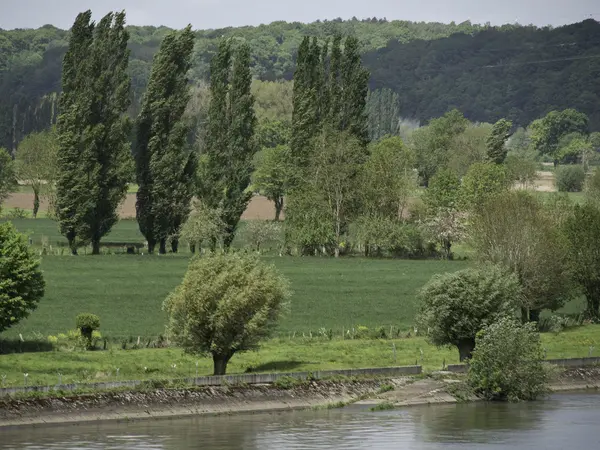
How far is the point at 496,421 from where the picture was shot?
56188 mm

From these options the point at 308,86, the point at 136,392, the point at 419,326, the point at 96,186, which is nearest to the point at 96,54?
the point at 96,186

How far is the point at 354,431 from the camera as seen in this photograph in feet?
172

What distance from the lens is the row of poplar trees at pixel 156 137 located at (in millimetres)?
105000

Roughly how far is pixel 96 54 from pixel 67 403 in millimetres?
56595

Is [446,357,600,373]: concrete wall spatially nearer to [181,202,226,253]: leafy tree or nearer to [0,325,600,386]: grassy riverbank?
[0,325,600,386]: grassy riverbank

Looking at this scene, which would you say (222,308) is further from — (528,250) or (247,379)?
(528,250)

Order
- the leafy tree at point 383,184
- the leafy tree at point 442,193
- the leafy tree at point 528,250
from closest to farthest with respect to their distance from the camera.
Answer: the leafy tree at point 528,250 → the leafy tree at point 383,184 → the leafy tree at point 442,193

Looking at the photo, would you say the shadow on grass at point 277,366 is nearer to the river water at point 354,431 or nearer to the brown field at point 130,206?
the river water at point 354,431

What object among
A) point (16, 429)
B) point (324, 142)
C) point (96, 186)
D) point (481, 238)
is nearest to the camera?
point (16, 429)

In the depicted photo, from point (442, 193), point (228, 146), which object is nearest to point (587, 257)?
point (228, 146)

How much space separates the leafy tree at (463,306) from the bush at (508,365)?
14.4ft

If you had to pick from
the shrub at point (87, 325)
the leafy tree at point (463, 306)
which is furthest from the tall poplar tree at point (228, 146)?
the leafy tree at point (463, 306)

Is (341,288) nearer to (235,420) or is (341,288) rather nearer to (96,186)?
(96,186)

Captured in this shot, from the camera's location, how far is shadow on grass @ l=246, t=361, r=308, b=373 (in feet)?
209
